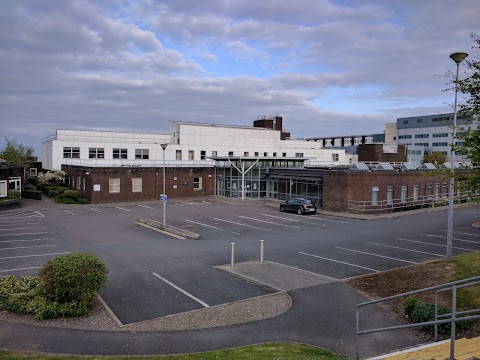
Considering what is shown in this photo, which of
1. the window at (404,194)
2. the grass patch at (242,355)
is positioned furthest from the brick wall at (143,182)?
the grass patch at (242,355)

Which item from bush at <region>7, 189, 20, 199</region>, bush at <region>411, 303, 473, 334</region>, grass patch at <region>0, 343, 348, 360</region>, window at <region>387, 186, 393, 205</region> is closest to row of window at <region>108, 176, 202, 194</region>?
bush at <region>7, 189, 20, 199</region>

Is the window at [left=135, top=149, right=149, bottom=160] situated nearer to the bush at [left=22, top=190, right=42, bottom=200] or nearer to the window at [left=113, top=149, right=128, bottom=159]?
the window at [left=113, top=149, right=128, bottom=159]

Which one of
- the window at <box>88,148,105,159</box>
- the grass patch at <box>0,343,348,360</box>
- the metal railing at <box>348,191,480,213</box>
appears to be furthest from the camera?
the window at <box>88,148,105,159</box>

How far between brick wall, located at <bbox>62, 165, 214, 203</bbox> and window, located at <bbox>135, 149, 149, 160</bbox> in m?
9.38

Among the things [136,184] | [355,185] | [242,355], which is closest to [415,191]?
[355,185]

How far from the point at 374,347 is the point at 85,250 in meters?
15.0

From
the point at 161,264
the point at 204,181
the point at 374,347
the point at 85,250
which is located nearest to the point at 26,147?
the point at 204,181

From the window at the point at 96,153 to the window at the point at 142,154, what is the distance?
14.6 ft

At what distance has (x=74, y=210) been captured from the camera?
1468 inches

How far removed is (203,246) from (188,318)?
390 inches

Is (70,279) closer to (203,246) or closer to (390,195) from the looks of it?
(203,246)

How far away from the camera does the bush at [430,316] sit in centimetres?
942

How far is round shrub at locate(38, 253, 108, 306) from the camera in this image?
10.8m

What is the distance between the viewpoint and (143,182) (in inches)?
1809
